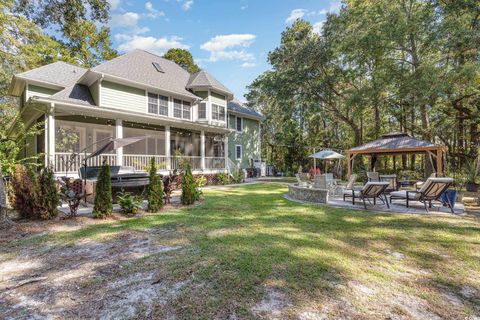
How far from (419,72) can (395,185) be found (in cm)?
794

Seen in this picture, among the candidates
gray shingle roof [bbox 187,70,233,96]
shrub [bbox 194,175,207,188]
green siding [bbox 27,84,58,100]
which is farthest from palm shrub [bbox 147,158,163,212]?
gray shingle roof [bbox 187,70,233,96]

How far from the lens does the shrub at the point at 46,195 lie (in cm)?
652

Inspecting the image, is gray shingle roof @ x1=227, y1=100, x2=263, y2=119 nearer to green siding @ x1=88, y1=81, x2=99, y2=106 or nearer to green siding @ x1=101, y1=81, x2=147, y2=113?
green siding @ x1=101, y1=81, x2=147, y2=113

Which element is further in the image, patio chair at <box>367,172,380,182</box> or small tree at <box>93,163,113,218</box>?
patio chair at <box>367,172,380,182</box>

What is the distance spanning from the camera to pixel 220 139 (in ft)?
66.1

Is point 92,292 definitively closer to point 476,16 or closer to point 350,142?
point 476,16

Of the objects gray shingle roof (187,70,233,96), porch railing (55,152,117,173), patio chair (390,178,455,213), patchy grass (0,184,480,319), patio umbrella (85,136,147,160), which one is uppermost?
gray shingle roof (187,70,233,96)

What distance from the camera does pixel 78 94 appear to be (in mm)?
13234

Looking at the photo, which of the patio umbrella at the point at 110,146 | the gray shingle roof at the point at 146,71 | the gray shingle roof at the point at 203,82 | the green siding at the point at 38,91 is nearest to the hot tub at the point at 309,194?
the patio umbrella at the point at 110,146

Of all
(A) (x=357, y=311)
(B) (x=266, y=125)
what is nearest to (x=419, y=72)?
(A) (x=357, y=311)

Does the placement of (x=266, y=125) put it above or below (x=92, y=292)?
above

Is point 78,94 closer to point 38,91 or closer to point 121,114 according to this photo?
point 38,91

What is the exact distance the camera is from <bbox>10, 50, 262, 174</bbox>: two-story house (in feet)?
38.8

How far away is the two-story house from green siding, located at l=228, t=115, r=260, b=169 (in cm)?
159
